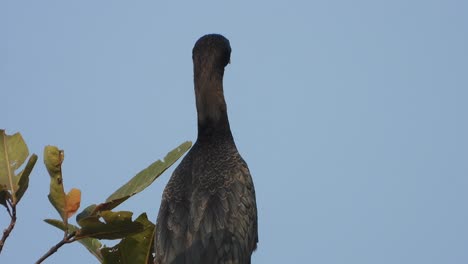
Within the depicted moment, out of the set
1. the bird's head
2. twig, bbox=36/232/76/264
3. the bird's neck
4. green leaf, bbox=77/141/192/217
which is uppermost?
the bird's head

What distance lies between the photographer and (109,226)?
13.1 feet

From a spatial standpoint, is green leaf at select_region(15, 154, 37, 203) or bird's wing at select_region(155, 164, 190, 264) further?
bird's wing at select_region(155, 164, 190, 264)

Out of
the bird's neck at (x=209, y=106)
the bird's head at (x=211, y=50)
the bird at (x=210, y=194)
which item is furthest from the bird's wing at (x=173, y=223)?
the bird's head at (x=211, y=50)

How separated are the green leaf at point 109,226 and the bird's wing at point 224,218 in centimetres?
207

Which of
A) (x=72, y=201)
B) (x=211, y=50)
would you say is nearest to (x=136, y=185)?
(x=72, y=201)

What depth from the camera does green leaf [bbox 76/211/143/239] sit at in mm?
3906

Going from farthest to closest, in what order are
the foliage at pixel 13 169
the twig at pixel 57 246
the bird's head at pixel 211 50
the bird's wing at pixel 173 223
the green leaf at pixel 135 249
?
the bird's head at pixel 211 50 < the bird's wing at pixel 173 223 < the green leaf at pixel 135 249 < the foliage at pixel 13 169 < the twig at pixel 57 246

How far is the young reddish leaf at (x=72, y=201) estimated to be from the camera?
3.96 m

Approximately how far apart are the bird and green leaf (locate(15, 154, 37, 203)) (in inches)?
102

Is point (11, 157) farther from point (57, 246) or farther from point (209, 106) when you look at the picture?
point (209, 106)

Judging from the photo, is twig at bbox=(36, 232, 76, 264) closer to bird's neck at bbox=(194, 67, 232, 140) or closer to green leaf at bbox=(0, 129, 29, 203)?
green leaf at bbox=(0, 129, 29, 203)

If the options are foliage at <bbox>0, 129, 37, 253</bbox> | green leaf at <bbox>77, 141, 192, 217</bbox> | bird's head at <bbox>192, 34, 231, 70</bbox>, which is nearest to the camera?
foliage at <bbox>0, 129, 37, 253</bbox>

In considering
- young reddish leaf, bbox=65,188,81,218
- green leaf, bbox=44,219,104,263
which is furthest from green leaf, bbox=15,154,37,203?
green leaf, bbox=44,219,104,263

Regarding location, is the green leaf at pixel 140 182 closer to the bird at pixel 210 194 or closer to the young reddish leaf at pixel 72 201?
the young reddish leaf at pixel 72 201
